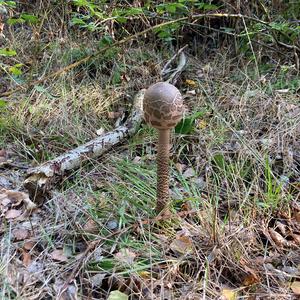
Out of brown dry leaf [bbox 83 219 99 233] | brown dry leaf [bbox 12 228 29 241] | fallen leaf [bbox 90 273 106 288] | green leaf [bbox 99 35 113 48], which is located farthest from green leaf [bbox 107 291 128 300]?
green leaf [bbox 99 35 113 48]

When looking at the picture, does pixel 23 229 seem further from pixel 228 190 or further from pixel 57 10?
pixel 57 10

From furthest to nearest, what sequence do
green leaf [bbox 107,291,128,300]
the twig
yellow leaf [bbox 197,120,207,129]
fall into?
the twig, yellow leaf [bbox 197,120,207,129], green leaf [bbox 107,291,128,300]

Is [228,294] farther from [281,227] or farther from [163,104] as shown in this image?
[163,104]

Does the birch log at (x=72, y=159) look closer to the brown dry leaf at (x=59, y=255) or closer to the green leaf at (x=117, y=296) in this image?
the brown dry leaf at (x=59, y=255)

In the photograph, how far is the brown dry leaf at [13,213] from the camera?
256 centimetres

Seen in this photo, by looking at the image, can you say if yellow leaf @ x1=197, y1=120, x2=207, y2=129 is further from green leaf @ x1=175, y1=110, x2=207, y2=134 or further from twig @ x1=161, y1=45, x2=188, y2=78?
twig @ x1=161, y1=45, x2=188, y2=78

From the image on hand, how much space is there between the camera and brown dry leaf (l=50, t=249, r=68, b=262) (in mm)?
2183

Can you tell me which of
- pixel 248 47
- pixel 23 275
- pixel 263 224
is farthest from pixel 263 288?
pixel 248 47

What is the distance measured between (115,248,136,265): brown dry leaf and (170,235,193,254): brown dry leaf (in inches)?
8.6

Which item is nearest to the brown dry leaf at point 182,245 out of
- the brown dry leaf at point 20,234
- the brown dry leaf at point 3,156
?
the brown dry leaf at point 20,234

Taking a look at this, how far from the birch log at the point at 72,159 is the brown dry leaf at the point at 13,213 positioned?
126mm

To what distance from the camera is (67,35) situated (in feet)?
15.8

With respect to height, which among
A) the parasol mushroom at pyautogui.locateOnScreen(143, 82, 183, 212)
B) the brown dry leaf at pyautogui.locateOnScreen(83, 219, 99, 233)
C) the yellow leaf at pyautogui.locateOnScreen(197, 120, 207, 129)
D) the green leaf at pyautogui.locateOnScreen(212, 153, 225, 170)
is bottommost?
the yellow leaf at pyautogui.locateOnScreen(197, 120, 207, 129)

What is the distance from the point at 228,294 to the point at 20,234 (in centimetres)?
125
